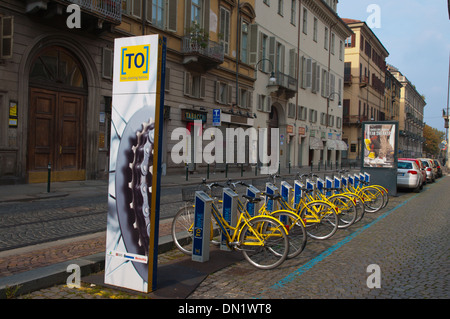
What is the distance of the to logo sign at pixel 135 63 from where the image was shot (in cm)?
438

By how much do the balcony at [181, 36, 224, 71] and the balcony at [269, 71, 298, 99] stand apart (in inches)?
361

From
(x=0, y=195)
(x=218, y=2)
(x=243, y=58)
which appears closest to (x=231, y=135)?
(x=243, y=58)

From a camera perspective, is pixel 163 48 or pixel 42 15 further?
pixel 42 15

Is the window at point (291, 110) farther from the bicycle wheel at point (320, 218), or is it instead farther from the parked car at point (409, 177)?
the bicycle wheel at point (320, 218)

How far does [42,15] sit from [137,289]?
1398 cm

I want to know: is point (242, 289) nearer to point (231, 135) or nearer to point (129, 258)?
point (129, 258)

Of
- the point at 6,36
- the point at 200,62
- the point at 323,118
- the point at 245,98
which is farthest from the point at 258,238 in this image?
the point at 323,118

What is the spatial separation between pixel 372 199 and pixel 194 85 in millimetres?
15301

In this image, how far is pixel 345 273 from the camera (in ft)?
18.2

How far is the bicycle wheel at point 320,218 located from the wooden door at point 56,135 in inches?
446

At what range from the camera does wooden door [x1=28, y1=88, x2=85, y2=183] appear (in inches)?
629

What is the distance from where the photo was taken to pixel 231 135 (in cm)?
2809
